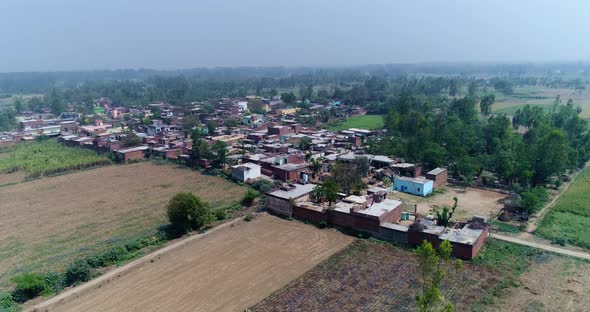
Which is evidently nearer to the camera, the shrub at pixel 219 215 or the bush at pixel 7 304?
the bush at pixel 7 304

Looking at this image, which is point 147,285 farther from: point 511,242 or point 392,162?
point 392,162

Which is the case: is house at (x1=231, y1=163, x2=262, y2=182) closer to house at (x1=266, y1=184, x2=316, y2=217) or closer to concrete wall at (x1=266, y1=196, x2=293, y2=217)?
house at (x1=266, y1=184, x2=316, y2=217)

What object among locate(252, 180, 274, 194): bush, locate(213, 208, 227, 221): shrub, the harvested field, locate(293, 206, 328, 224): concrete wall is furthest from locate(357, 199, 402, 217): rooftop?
locate(252, 180, 274, 194): bush

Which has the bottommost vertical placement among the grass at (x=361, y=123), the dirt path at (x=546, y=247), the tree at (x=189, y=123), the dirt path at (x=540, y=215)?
the dirt path at (x=540, y=215)

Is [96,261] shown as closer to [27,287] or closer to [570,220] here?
[27,287]

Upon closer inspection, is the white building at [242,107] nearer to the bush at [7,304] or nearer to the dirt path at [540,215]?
the dirt path at [540,215]

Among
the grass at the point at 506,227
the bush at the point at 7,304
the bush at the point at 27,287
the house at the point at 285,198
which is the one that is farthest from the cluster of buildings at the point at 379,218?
the bush at the point at 7,304

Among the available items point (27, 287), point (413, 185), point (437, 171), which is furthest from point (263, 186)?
point (27, 287)
